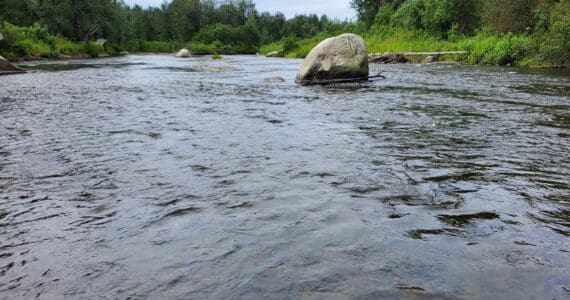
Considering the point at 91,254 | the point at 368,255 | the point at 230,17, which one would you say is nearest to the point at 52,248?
the point at 91,254

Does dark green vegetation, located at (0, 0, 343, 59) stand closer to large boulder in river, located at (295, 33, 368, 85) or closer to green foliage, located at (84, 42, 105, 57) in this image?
green foliage, located at (84, 42, 105, 57)

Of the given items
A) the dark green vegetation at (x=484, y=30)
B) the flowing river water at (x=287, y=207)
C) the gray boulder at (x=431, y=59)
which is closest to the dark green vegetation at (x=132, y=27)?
the dark green vegetation at (x=484, y=30)

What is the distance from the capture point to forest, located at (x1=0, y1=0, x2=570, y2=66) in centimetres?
2561

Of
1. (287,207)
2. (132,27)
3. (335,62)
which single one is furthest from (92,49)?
(287,207)

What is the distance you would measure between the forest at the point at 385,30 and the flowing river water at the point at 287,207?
18971 millimetres

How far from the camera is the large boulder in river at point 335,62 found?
16234 mm

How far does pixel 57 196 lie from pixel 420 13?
44.0 meters

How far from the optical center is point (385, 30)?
50.9m

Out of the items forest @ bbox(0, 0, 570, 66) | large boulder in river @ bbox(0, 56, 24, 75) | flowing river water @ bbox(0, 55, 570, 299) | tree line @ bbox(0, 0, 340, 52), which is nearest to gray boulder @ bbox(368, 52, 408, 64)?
forest @ bbox(0, 0, 570, 66)

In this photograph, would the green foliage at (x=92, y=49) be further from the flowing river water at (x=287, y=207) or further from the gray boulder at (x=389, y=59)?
the flowing river water at (x=287, y=207)

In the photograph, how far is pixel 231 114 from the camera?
9812 mm

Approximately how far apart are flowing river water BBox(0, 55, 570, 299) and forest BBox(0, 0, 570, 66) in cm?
1897

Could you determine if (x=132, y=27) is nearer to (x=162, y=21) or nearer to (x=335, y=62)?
(x=162, y=21)

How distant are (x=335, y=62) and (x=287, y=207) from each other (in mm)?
12666
